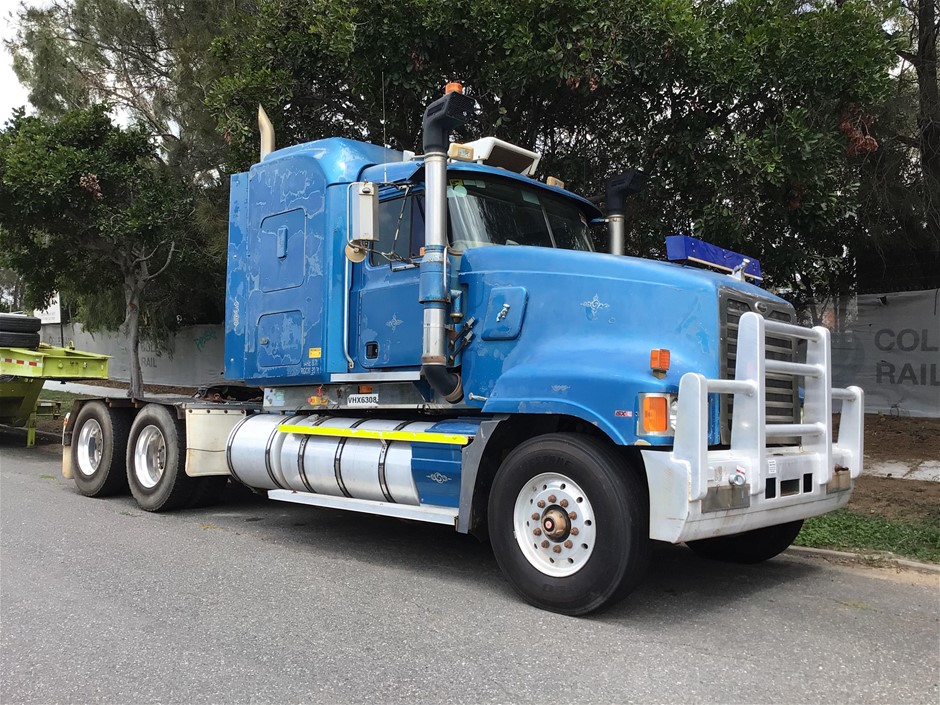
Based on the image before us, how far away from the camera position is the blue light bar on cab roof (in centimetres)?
521

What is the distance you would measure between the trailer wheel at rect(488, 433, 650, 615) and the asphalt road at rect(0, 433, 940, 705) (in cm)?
21

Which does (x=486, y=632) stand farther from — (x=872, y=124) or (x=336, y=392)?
(x=872, y=124)

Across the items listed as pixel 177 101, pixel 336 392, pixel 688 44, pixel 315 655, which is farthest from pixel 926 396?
pixel 177 101

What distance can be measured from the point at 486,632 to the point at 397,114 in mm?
7732

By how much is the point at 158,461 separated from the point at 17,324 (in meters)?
5.92

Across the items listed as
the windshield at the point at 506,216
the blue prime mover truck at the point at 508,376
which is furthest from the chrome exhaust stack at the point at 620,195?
the windshield at the point at 506,216

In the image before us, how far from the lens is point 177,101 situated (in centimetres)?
1811

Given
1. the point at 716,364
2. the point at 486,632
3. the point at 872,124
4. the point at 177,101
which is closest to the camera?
the point at 486,632

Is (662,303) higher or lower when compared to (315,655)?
higher

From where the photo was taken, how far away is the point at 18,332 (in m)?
12.6

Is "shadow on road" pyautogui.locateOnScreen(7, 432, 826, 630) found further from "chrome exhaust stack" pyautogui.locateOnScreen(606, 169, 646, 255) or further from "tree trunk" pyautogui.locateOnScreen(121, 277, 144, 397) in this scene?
"tree trunk" pyautogui.locateOnScreen(121, 277, 144, 397)

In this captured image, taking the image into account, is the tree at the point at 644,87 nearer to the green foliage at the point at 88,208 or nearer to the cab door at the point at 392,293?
the cab door at the point at 392,293

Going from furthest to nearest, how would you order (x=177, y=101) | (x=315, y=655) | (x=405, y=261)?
1. (x=177, y=101)
2. (x=405, y=261)
3. (x=315, y=655)

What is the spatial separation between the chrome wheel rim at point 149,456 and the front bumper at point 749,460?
5823 mm
